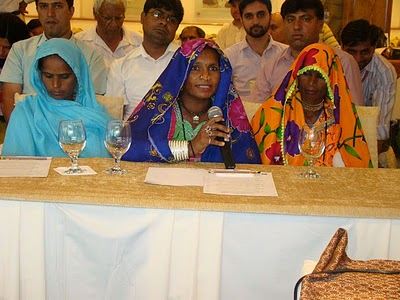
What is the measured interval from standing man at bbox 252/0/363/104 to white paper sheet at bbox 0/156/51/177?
1638mm

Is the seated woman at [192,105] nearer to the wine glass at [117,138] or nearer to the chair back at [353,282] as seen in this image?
the wine glass at [117,138]

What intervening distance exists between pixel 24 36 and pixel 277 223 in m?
2.85

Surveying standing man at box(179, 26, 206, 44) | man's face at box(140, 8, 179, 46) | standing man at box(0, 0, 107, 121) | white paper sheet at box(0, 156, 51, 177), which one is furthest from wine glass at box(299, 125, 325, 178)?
standing man at box(179, 26, 206, 44)

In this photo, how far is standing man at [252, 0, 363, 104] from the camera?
3.26 metres

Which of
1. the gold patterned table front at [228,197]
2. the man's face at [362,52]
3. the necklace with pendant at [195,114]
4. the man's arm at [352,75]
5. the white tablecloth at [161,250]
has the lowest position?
the white tablecloth at [161,250]

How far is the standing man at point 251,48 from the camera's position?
3756mm

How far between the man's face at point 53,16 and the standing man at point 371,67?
1727 millimetres

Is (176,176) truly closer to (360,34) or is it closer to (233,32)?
(360,34)

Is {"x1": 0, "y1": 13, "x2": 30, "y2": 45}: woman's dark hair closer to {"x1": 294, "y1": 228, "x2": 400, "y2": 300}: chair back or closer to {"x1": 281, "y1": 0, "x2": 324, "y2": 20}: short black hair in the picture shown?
{"x1": 281, "y1": 0, "x2": 324, "y2": 20}: short black hair

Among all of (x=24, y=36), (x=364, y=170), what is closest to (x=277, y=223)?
(x=364, y=170)

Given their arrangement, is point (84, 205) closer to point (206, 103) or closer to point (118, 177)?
point (118, 177)

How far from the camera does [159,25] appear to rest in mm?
3385

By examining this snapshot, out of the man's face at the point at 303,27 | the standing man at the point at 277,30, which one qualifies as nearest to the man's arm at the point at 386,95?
the man's face at the point at 303,27

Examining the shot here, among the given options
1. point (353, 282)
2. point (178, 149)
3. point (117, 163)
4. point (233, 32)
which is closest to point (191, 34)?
point (233, 32)
